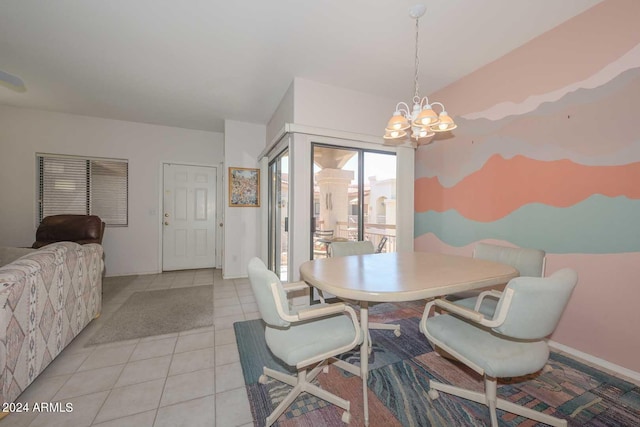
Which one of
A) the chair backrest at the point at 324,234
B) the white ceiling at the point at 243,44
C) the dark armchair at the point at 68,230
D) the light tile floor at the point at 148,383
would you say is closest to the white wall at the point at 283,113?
the white ceiling at the point at 243,44

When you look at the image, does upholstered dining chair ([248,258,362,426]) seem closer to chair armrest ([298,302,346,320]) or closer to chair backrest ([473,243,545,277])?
chair armrest ([298,302,346,320])

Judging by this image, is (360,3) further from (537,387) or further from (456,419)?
(537,387)

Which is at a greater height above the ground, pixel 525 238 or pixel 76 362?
pixel 525 238

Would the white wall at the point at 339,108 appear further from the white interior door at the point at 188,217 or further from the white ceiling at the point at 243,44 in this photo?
the white interior door at the point at 188,217

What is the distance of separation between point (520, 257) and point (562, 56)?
1.82 metres

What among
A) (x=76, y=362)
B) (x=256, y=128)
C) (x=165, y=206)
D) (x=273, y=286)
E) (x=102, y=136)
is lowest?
(x=76, y=362)

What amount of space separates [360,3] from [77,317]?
11.8 feet

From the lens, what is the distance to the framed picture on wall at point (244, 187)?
14.5 feet

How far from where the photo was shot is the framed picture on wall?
4410 millimetres

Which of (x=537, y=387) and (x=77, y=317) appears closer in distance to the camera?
(x=537, y=387)

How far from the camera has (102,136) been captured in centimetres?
423

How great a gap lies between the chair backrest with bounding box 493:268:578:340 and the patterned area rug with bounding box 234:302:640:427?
0.65 metres

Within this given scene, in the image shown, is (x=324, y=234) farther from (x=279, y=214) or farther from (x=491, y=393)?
(x=491, y=393)

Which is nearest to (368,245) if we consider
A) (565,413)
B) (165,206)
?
(565,413)
